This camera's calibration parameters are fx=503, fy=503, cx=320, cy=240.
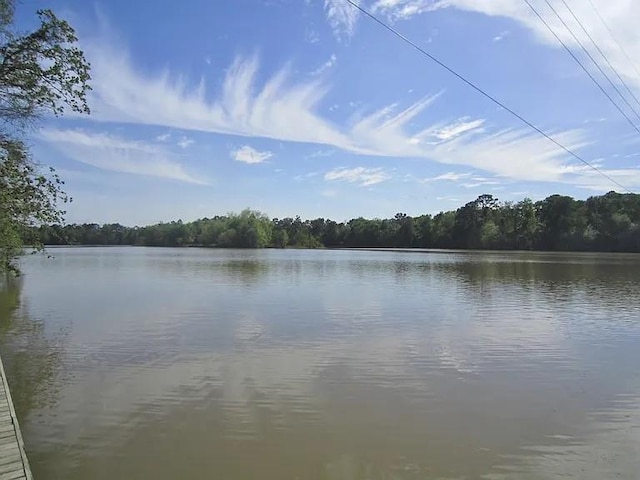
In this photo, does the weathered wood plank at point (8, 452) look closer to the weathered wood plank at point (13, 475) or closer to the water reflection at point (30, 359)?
the weathered wood plank at point (13, 475)

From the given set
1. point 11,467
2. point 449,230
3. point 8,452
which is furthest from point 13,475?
point 449,230

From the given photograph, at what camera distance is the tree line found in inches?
3356

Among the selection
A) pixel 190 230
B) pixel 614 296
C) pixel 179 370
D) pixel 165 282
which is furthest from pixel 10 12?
pixel 190 230

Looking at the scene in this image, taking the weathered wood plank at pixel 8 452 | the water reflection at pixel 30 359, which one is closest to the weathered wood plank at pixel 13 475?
the weathered wood plank at pixel 8 452

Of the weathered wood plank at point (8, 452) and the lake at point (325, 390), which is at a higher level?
the weathered wood plank at point (8, 452)

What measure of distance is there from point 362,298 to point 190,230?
136920 mm

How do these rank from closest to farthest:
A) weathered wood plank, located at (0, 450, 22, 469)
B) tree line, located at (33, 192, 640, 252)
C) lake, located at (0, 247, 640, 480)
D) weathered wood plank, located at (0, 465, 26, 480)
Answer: weathered wood plank, located at (0, 465, 26, 480)
weathered wood plank, located at (0, 450, 22, 469)
lake, located at (0, 247, 640, 480)
tree line, located at (33, 192, 640, 252)

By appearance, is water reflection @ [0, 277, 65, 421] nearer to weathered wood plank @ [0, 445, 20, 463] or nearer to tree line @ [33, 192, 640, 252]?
weathered wood plank @ [0, 445, 20, 463]

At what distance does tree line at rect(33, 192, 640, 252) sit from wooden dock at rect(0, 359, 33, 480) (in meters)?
40.8

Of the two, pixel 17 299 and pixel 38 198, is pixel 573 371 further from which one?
pixel 17 299

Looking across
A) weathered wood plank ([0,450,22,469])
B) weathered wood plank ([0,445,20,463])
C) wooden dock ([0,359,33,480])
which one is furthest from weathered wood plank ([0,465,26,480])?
weathered wood plank ([0,445,20,463])

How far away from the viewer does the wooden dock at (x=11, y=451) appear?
5469mm

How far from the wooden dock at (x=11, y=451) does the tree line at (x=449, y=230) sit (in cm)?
4083

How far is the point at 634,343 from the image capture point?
48.1ft
